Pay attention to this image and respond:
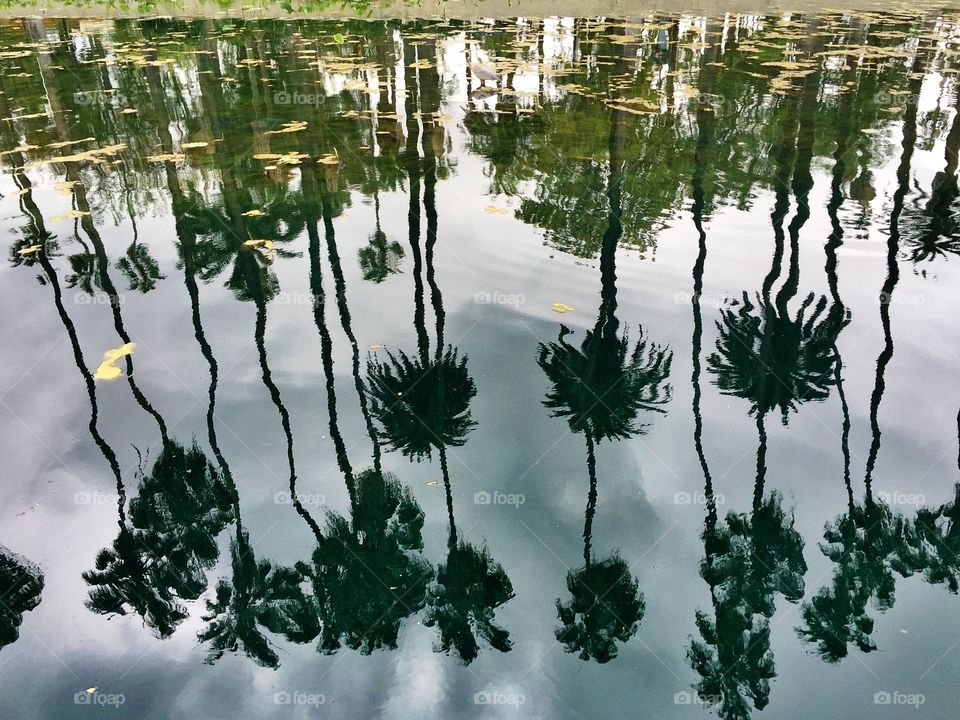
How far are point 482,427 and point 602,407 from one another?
0.65 m

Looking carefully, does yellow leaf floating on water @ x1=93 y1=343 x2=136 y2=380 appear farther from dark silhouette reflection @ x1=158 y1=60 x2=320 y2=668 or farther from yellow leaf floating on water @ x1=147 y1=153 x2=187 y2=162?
yellow leaf floating on water @ x1=147 y1=153 x2=187 y2=162

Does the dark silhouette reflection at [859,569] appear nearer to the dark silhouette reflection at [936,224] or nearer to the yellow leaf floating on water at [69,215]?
the dark silhouette reflection at [936,224]

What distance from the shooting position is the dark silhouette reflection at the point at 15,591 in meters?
2.37

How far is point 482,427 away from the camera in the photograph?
328 centimetres

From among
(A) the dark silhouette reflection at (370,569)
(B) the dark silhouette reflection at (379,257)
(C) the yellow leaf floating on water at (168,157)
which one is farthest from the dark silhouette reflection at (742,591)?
(C) the yellow leaf floating on water at (168,157)

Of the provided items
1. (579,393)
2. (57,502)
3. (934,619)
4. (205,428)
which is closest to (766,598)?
(934,619)

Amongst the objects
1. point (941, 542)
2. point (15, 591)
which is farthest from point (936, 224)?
point (15, 591)

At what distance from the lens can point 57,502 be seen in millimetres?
2879

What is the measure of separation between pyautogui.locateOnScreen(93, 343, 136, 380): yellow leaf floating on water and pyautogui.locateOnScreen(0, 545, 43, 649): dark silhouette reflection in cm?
120

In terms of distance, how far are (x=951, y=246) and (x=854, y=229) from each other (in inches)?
26.0

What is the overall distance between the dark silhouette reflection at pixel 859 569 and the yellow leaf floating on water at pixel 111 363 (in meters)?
3.55

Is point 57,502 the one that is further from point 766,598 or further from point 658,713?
point 766,598

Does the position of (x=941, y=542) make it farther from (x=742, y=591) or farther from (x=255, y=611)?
(x=255, y=611)

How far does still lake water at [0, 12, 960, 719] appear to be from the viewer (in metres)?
2.23
